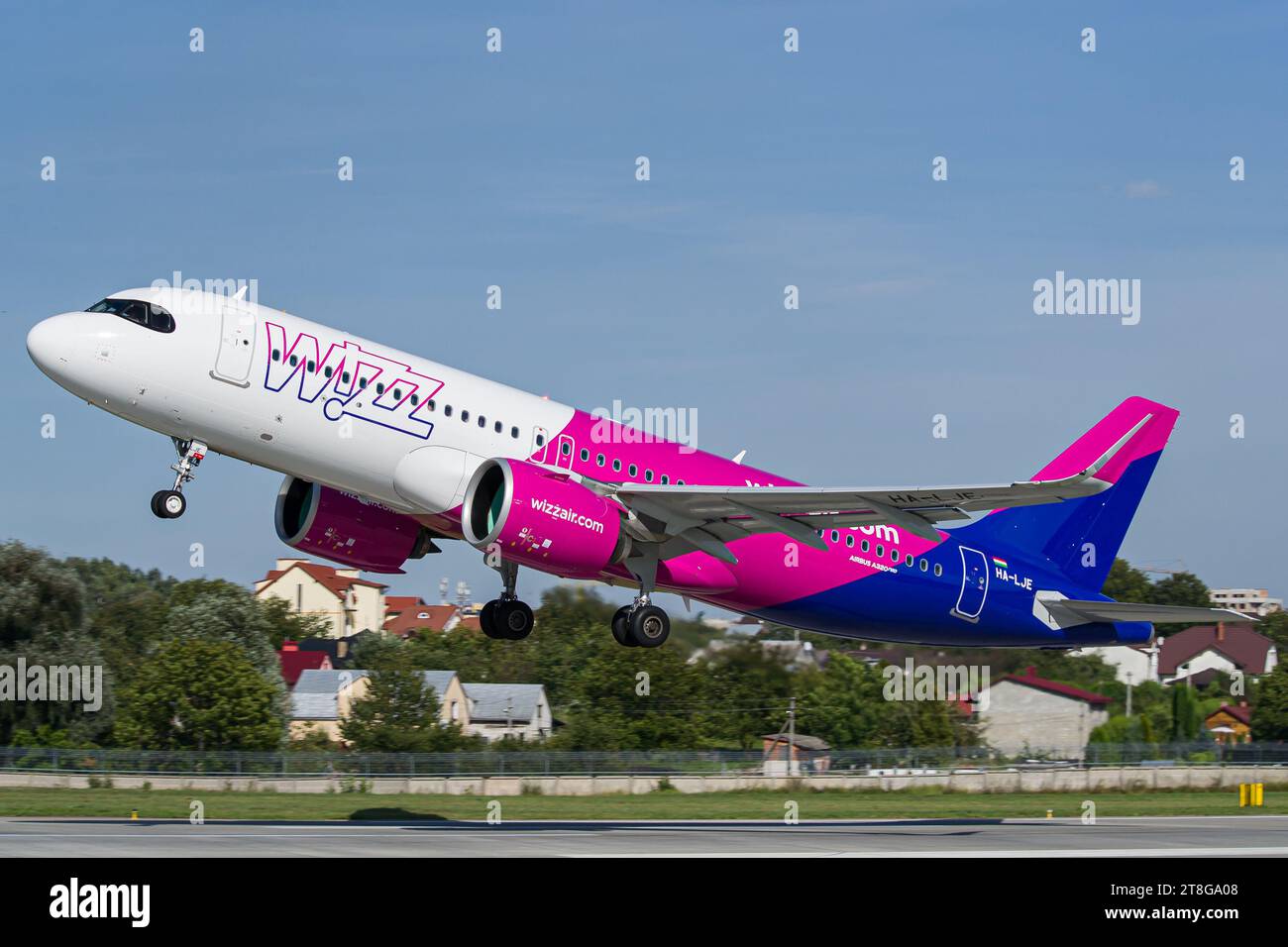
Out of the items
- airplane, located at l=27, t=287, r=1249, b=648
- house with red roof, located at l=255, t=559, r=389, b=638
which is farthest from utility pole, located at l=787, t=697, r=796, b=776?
house with red roof, located at l=255, t=559, r=389, b=638

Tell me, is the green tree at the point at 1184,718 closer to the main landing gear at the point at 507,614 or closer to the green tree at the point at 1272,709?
the green tree at the point at 1272,709

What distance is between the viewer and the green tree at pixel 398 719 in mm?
64250

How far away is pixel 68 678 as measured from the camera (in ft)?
229

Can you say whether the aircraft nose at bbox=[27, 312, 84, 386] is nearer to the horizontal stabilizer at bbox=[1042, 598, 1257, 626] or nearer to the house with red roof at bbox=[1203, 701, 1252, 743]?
the horizontal stabilizer at bbox=[1042, 598, 1257, 626]

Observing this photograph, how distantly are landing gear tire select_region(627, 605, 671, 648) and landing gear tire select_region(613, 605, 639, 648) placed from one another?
6 centimetres

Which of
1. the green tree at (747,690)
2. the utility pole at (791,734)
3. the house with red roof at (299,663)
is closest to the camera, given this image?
the green tree at (747,690)

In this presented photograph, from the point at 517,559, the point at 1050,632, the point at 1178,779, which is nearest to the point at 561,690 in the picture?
the point at 1178,779

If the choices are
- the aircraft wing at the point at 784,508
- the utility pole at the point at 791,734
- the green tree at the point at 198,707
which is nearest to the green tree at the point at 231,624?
the green tree at the point at 198,707

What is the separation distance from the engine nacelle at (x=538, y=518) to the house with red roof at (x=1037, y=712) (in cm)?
5340

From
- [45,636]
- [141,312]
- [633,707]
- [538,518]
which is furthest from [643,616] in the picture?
[45,636]

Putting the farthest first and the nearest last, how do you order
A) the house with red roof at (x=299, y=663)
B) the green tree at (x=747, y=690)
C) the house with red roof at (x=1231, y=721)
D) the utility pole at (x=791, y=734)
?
1. the house with red roof at (x=299, y=663)
2. the house with red roof at (x=1231, y=721)
3. the utility pole at (x=791, y=734)
4. the green tree at (x=747, y=690)

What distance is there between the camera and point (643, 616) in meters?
33.4

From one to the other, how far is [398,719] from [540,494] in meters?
39.2
